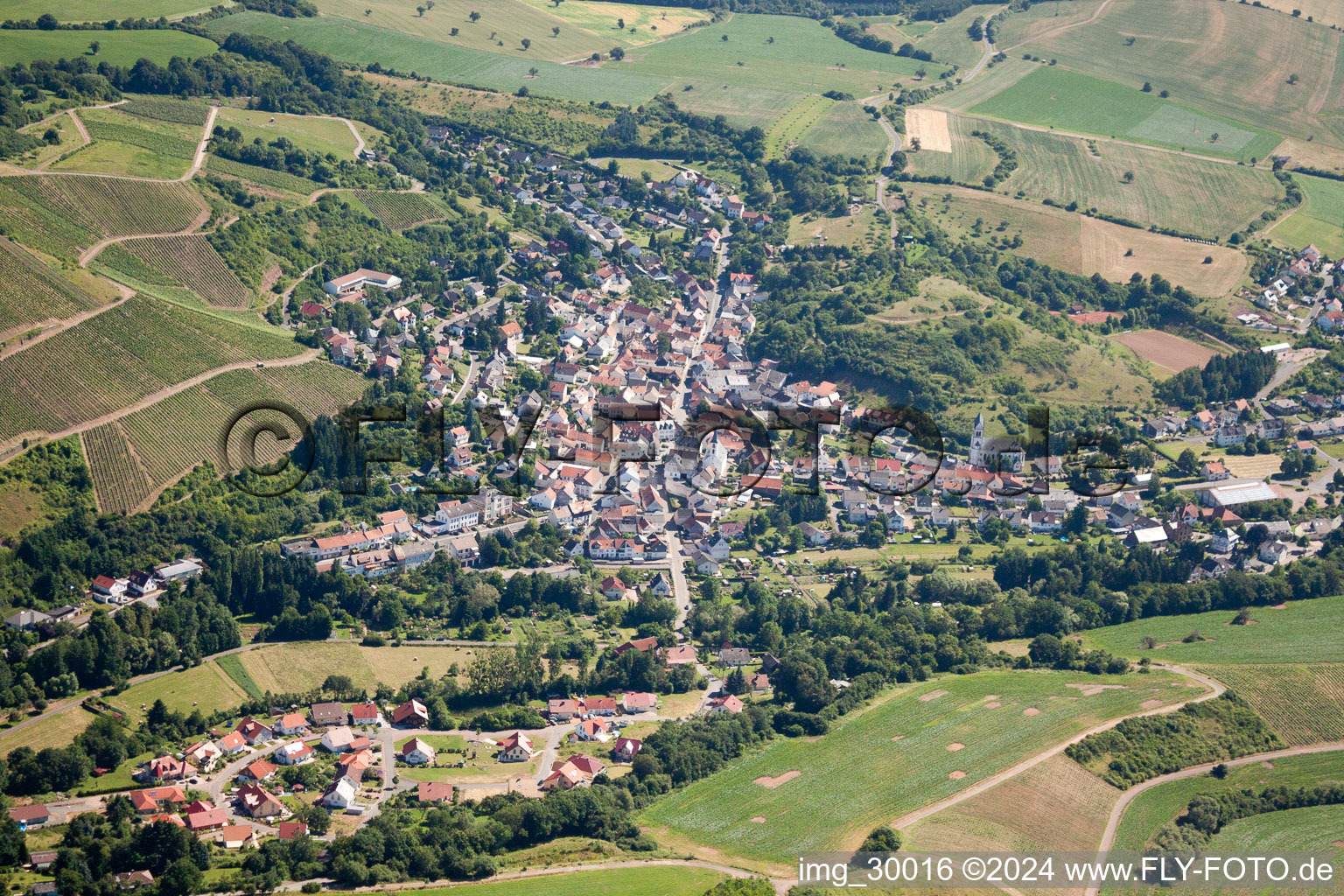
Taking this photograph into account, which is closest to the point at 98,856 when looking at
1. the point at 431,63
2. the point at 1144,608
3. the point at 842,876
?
the point at 842,876

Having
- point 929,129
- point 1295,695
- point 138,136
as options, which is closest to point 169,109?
point 138,136

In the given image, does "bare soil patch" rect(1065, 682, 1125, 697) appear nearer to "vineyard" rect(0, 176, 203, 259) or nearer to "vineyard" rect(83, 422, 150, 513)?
"vineyard" rect(83, 422, 150, 513)

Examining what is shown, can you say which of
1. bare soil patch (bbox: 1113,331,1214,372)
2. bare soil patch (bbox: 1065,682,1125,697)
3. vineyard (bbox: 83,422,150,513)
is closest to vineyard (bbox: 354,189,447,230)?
vineyard (bbox: 83,422,150,513)

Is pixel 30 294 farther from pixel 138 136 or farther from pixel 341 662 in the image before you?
pixel 341 662

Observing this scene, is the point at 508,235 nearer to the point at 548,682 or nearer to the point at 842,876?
the point at 548,682

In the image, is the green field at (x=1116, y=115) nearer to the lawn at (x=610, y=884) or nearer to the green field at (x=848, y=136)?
the green field at (x=848, y=136)

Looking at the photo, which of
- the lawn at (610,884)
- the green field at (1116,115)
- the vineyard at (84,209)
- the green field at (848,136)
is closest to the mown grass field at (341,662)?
the lawn at (610,884)
